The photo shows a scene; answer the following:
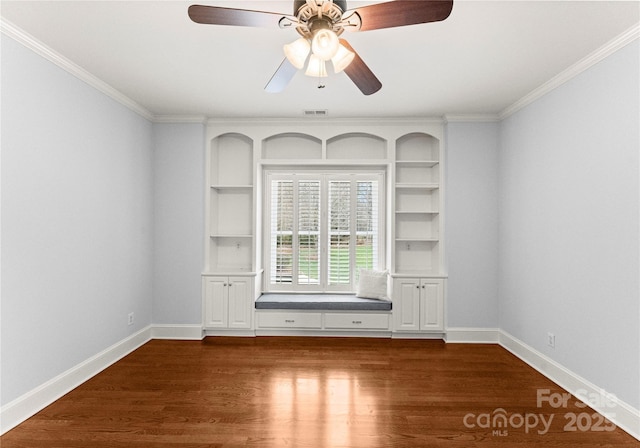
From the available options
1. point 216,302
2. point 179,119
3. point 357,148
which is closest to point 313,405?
point 216,302

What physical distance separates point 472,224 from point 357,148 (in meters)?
1.68

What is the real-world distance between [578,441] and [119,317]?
12.8 feet

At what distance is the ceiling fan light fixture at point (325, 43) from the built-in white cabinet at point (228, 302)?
3022mm

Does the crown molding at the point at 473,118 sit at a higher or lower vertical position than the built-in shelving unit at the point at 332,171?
higher

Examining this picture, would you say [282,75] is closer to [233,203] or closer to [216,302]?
[233,203]

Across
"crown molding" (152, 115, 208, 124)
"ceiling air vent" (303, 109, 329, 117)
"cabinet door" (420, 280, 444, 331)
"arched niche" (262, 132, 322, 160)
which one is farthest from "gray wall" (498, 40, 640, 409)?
"crown molding" (152, 115, 208, 124)

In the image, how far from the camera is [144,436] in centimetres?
230

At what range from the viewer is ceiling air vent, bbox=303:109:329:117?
A: 13.3 ft

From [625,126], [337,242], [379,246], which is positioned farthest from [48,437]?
[625,126]

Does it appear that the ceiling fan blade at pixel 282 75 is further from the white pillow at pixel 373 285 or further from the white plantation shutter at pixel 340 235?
the white pillow at pixel 373 285

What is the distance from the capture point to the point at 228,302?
4.29 m

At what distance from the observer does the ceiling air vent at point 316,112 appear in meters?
4.07

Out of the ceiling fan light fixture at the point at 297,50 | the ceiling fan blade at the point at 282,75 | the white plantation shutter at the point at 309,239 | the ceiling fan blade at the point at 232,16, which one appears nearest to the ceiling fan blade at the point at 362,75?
the ceiling fan light fixture at the point at 297,50

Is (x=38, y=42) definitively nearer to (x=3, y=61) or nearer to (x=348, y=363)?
(x=3, y=61)
